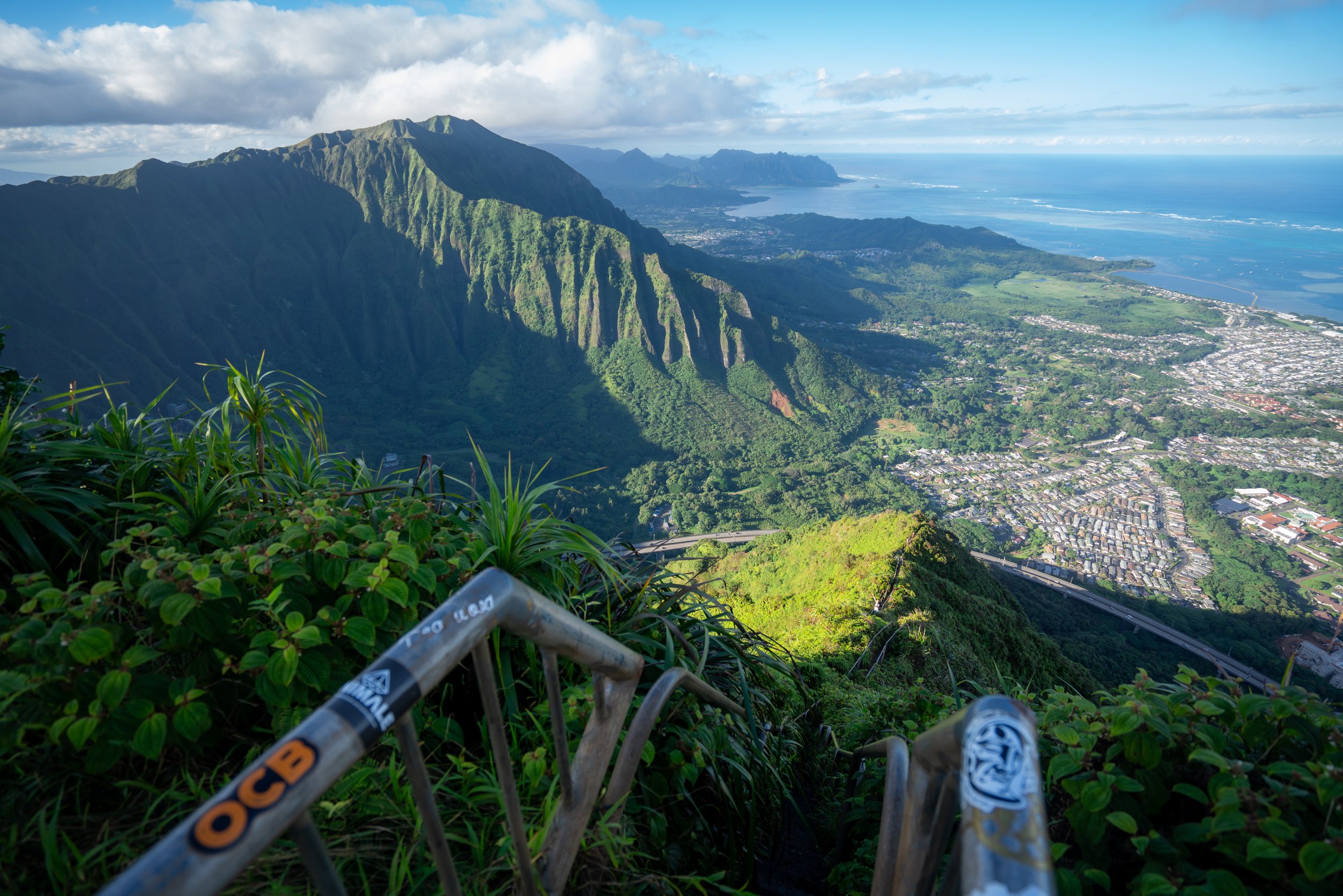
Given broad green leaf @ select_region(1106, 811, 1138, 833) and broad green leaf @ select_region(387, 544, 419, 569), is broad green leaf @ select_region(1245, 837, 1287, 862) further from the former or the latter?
broad green leaf @ select_region(387, 544, 419, 569)

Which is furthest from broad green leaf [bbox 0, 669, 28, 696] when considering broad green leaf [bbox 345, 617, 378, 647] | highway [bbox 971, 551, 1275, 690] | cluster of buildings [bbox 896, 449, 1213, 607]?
cluster of buildings [bbox 896, 449, 1213, 607]

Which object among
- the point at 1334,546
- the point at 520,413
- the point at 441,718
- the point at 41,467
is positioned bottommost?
the point at 1334,546

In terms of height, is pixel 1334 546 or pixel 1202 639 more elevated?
pixel 1202 639

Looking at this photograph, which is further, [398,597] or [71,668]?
[398,597]

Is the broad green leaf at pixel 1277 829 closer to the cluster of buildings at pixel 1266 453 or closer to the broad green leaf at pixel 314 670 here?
the broad green leaf at pixel 314 670

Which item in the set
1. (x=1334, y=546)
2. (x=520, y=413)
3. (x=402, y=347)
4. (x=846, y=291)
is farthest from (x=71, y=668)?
(x=846, y=291)

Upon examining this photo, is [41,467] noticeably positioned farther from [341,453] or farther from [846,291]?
[846,291]

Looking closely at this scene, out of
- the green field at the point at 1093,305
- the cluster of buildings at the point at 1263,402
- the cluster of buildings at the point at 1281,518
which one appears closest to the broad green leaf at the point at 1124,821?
the cluster of buildings at the point at 1281,518
